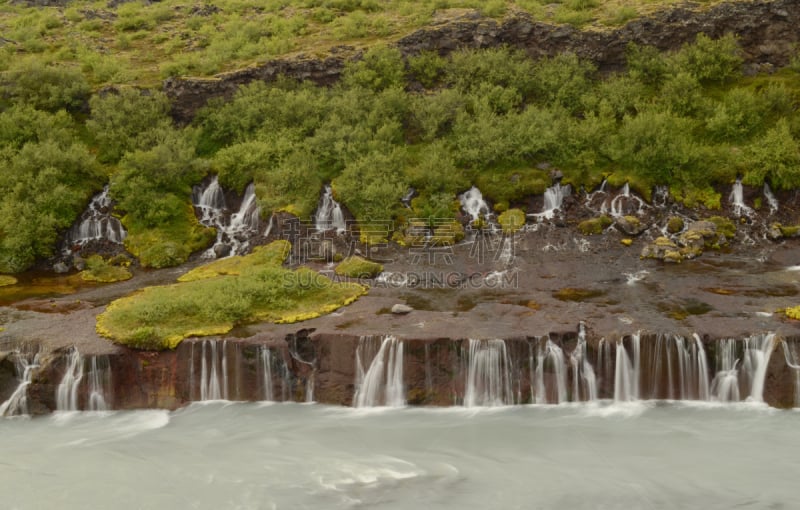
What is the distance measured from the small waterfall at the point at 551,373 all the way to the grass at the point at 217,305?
310 inches

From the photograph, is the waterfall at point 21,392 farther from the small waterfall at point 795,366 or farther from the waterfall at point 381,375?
the small waterfall at point 795,366

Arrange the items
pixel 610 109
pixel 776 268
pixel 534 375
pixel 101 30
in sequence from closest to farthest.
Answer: pixel 534 375 < pixel 776 268 < pixel 610 109 < pixel 101 30

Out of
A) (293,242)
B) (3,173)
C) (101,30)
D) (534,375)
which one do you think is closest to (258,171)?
(293,242)

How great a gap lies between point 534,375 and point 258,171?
2094 centimetres

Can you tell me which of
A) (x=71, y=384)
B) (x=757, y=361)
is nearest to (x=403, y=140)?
(x=71, y=384)

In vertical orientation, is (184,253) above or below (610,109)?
below

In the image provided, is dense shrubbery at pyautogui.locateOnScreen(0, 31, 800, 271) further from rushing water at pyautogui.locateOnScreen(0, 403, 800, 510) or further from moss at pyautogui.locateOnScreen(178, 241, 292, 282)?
rushing water at pyautogui.locateOnScreen(0, 403, 800, 510)

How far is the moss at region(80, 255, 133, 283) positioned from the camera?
27625 millimetres

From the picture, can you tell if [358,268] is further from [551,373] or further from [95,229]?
[95,229]

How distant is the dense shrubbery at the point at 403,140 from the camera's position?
101 feet

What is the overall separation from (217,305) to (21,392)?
6504mm

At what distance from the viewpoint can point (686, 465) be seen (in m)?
15.1

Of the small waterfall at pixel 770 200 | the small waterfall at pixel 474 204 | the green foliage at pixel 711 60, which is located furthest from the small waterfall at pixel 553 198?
the green foliage at pixel 711 60

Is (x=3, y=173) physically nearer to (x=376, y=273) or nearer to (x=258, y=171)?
(x=258, y=171)
